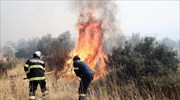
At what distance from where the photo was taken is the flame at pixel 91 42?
23.8m

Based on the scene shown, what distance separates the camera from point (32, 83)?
1184 centimetres

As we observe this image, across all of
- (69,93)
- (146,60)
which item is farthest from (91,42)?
(69,93)

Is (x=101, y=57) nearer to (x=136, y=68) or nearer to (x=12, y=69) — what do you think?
(x=136, y=68)

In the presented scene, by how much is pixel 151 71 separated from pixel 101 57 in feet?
17.8

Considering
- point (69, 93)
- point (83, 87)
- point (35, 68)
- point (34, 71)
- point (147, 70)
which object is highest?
point (35, 68)

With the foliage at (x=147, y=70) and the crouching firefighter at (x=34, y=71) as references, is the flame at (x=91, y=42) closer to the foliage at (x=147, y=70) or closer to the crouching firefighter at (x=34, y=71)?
the foliage at (x=147, y=70)

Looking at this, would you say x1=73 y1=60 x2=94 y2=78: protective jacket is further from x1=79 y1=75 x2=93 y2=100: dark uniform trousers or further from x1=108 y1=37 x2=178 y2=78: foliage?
x1=108 y1=37 x2=178 y2=78: foliage

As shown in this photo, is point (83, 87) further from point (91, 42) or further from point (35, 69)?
point (91, 42)

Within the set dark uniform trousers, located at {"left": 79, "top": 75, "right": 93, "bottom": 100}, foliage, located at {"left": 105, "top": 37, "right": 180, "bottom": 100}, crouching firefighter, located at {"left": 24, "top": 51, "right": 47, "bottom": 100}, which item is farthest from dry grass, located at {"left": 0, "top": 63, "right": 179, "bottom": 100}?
crouching firefighter, located at {"left": 24, "top": 51, "right": 47, "bottom": 100}

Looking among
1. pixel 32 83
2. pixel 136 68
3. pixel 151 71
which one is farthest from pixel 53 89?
pixel 151 71

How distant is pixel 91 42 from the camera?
84.2ft

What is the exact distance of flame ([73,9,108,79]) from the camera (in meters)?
23.8

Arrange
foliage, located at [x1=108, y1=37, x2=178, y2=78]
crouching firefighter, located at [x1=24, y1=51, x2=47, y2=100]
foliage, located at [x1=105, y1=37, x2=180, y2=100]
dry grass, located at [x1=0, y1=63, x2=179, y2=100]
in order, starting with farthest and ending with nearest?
foliage, located at [x1=108, y1=37, x2=178, y2=78] → foliage, located at [x1=105, y1=37, x2=180, y2=100] → crouching firefighter, located at [x1=24, y1=51, x2=47, y2=100] → dry grass, located at [x1=0, y1=63, x2=179, y2=100]

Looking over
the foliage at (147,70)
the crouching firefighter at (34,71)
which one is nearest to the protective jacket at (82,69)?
the crouching firefighter at (34,71)
